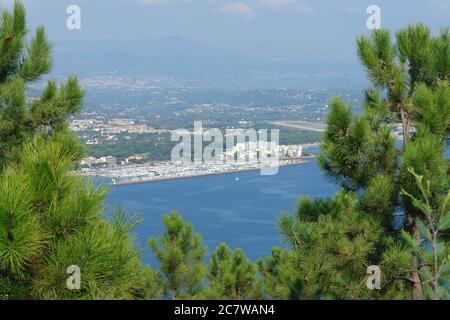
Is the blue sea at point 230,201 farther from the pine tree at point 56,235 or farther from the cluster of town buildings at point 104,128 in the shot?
the pine tree at point 56,235

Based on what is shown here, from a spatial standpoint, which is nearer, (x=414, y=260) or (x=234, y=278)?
(x=414, y=260)

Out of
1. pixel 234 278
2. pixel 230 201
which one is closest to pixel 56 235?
pixel 234 278

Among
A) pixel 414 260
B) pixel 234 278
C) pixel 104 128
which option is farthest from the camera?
pixel 104 128

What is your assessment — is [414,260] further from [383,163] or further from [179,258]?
[179,258]

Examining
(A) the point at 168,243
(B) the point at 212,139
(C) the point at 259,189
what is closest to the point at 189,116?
(B) the point at 212,139

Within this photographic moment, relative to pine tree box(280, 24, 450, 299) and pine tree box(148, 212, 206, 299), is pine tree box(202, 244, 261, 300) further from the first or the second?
pine tree box(280, 24, 450, 299)

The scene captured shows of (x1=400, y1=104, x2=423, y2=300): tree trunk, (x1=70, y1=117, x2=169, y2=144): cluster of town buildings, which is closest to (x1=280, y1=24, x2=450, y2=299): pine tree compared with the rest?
(x1=400, y1=104, x2=423, y2=300): tree trunk

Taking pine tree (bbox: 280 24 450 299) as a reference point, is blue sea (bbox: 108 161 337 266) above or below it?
below
